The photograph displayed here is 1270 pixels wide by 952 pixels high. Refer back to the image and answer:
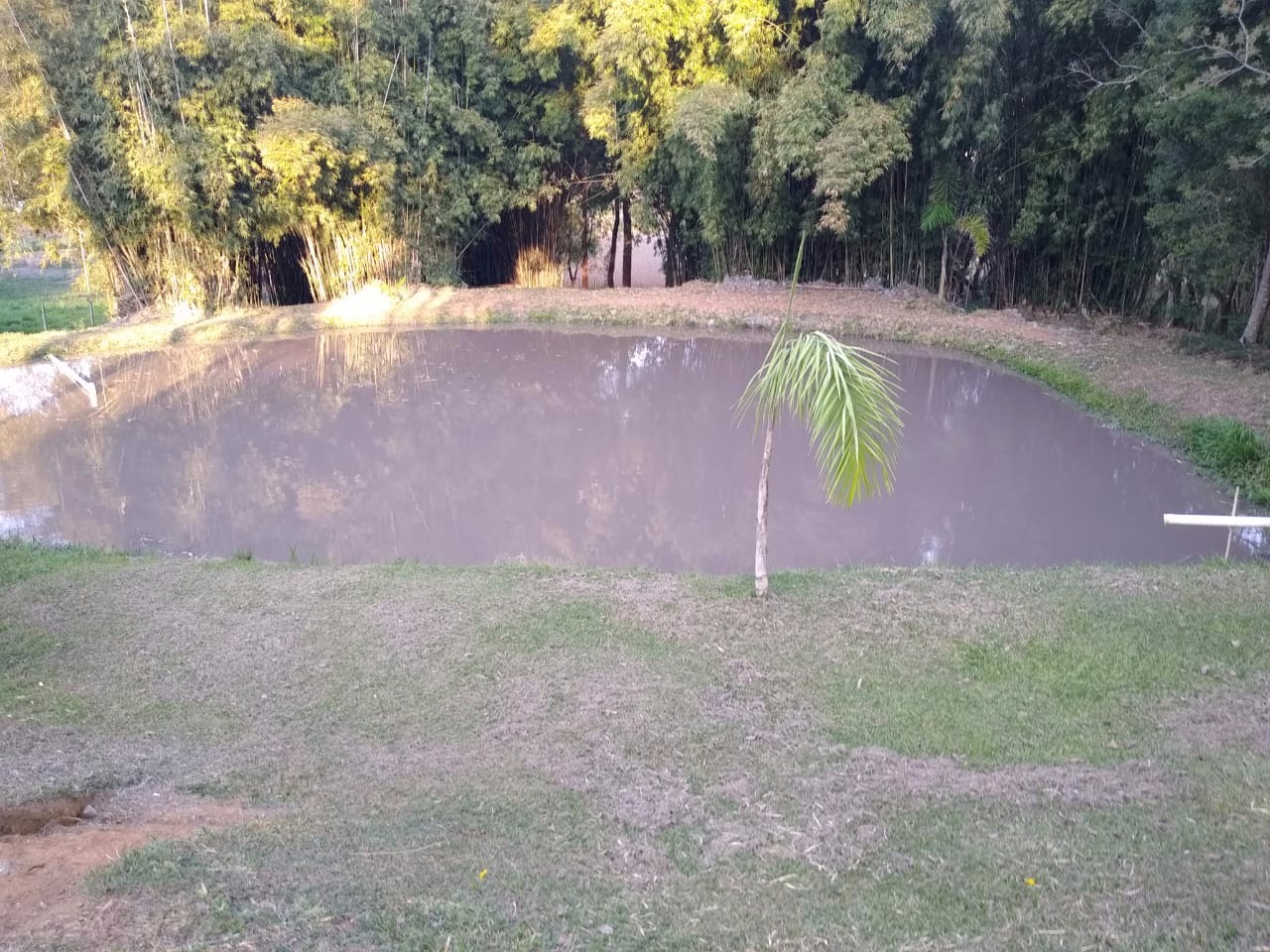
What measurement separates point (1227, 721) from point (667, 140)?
1134 centimetres

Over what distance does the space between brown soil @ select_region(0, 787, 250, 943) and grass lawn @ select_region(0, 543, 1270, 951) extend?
0.12ft

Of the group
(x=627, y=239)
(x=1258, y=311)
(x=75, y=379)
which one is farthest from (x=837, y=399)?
(x=627, y=239)

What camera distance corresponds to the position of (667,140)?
525 inches

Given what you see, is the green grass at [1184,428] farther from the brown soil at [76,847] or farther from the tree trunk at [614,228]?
the tree trunk at [614,228]

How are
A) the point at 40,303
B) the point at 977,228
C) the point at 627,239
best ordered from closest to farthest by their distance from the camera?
1. the point at 977,228
2. the point at 40,303
3. the point at 627,239

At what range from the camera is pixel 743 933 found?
2.51m

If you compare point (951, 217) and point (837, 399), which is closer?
point (837, 399)

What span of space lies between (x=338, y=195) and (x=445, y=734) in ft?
38.3

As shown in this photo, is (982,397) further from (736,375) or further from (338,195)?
(338,195)

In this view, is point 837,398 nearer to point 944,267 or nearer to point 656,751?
point 656,751

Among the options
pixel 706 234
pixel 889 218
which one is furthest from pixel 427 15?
pixel 889 218

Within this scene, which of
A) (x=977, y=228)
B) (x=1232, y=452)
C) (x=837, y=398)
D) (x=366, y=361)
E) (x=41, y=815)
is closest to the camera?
(x=41, y=815)

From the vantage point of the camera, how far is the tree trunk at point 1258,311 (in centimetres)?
988

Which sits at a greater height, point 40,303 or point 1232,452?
point 40,303
